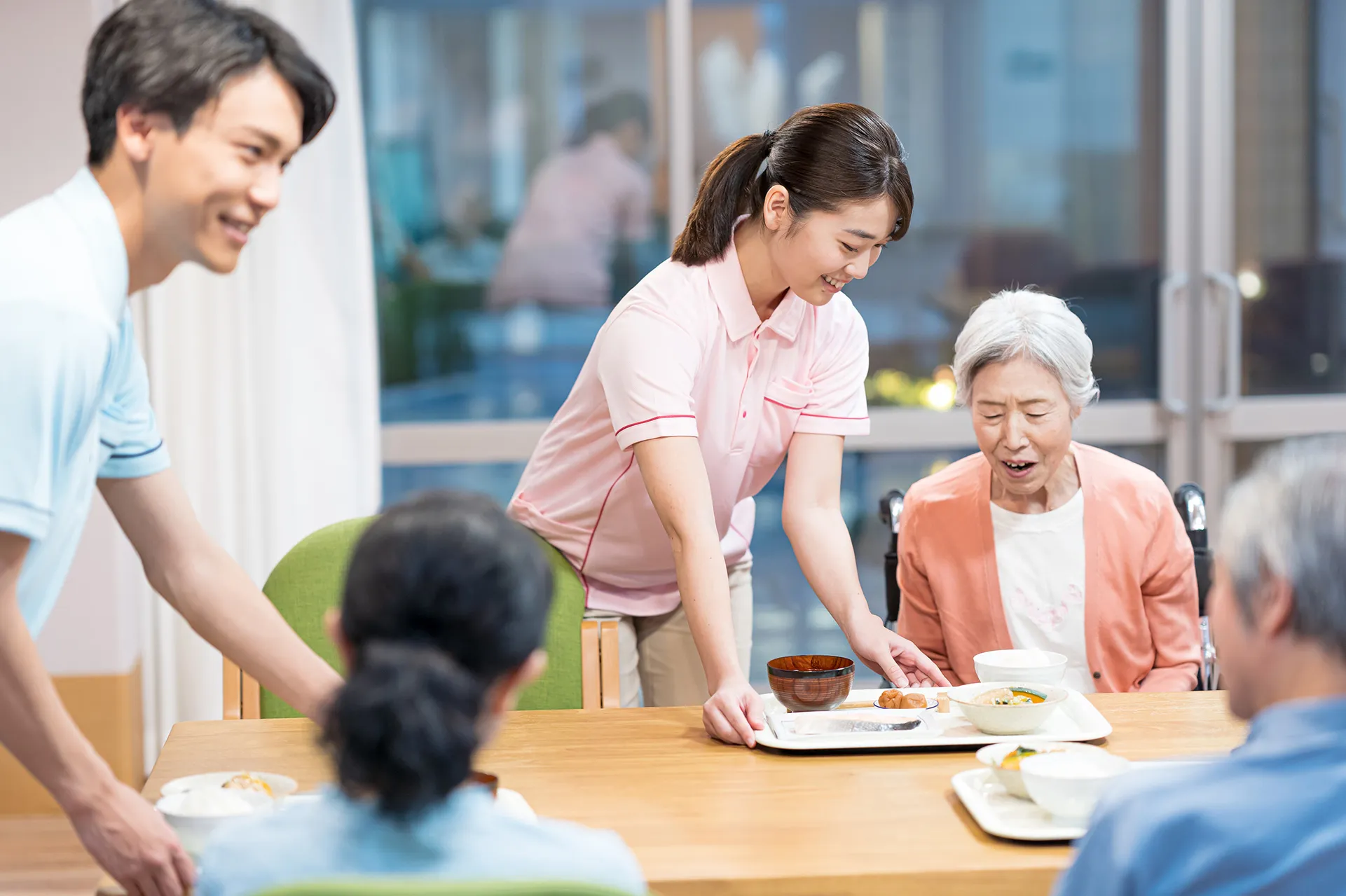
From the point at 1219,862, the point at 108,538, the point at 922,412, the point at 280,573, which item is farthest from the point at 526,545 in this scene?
the point at 922,412

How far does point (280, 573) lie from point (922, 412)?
7.25ft

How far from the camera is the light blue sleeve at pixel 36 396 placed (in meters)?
1.22

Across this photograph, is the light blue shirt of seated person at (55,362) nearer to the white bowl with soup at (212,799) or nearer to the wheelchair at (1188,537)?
the white bowl with soup at (212,799)

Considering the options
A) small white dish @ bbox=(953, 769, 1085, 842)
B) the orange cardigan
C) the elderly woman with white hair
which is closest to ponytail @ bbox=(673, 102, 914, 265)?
the elderly woman with white hair

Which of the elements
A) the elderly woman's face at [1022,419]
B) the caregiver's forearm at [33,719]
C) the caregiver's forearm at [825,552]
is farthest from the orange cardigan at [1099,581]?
the caregiver's forearm at [33,719]

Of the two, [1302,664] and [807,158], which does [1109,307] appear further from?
[1302,664]

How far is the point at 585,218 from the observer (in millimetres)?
3930

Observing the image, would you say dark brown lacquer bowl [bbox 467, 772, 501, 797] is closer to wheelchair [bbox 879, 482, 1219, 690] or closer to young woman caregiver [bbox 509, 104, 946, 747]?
young woman caregiver [bbox 509, 104, 946, 747]

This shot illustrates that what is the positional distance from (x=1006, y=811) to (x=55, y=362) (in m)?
1.08

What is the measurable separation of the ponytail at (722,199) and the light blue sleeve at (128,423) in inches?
34.6

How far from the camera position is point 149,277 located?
4.77ft

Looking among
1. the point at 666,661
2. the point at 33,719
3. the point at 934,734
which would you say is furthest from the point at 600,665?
the point at 33,719

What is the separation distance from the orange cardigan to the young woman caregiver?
8.7 inches

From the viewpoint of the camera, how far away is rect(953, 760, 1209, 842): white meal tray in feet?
4.62
